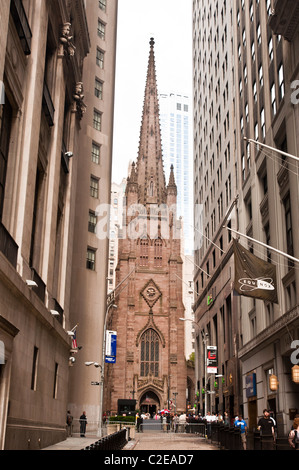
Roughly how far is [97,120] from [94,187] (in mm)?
6371

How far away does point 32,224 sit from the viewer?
2214 cm

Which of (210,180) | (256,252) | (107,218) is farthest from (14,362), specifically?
(210,180)

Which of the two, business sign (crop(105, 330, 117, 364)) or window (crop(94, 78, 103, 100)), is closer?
business sign (crop(105, 330, 117, 364))

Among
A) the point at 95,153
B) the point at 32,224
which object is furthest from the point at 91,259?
the point at 32,224

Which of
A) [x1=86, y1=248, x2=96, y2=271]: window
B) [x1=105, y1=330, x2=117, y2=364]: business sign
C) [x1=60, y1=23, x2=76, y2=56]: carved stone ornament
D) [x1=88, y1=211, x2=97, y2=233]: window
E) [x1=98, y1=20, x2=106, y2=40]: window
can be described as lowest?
[x1=105, y1=330, x2=117, y2=364]: business sign

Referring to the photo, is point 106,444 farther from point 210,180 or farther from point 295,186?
point 210,180

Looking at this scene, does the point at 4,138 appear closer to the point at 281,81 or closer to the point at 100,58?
the point at 281,81

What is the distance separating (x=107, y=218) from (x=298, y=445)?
106 feet

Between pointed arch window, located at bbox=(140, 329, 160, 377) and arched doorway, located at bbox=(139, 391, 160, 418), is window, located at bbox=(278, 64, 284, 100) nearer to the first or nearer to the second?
pointed arch window, located at bbox=(140, 329, 160, 377)

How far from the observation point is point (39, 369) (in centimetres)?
2088

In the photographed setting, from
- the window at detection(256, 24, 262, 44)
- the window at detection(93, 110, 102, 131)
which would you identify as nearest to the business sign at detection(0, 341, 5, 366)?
the window at detection(256, 24, 262, 44)

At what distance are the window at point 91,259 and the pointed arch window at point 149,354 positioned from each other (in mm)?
60455

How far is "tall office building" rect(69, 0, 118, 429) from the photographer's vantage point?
40500mm

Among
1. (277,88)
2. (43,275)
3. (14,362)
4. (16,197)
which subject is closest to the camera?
(14,362)
